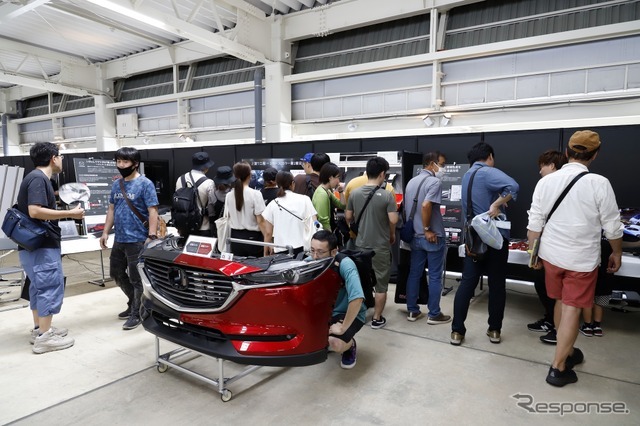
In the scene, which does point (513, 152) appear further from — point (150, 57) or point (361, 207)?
point (150, 57)

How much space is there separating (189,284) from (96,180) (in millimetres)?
4306

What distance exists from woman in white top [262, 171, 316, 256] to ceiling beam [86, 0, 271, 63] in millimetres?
4706

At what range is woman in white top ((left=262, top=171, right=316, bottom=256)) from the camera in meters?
3.22

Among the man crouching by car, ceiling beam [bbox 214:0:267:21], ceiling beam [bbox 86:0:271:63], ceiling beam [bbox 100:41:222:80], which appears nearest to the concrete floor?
the man crouching by car

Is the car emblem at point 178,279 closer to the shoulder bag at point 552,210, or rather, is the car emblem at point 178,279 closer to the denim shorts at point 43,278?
the denim shorts at point 43,278

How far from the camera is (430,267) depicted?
11.5ft

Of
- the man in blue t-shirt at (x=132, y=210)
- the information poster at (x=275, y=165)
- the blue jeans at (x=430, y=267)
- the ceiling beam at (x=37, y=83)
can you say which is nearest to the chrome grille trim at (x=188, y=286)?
the man in blue t-shirt at (x=132, y=210)

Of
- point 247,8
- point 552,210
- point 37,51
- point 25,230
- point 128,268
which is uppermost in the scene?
point 247,8

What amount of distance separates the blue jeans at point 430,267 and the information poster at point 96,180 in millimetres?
3942

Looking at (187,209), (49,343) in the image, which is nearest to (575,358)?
(187,209)

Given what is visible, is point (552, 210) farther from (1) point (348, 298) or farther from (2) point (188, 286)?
(2) point (188, 286)

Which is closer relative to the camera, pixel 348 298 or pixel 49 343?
pixel 348 298

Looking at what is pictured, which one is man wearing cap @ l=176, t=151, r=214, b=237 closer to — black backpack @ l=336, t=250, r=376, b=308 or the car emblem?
the car emblem

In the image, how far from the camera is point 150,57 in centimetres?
1064
